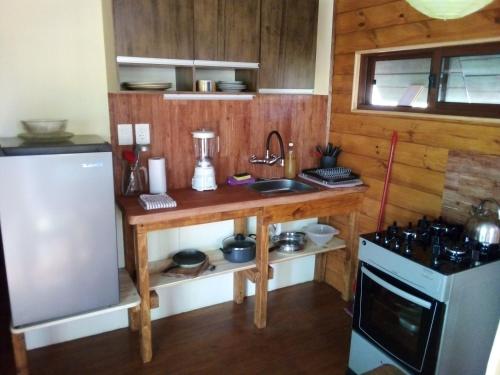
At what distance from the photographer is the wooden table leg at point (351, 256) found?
2893mm

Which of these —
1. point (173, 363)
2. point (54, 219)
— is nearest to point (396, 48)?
point (54, 219)

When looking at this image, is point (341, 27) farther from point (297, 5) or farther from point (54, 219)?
point (54, 219)

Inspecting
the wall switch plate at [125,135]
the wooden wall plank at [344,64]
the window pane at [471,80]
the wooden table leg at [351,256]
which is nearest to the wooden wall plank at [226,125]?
the wall switch plate at [125,135]

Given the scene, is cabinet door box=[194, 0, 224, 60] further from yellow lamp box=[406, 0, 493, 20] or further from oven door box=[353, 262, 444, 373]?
oven door box=[353, 262, 444, 373]

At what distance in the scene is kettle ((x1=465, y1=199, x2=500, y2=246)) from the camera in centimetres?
188

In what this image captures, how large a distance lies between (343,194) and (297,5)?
1.31 m

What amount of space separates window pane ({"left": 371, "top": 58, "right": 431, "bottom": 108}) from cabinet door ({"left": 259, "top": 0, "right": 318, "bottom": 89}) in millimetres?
475

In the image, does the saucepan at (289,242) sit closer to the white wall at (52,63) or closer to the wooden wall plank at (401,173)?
the wooden wall plank at (401,173)

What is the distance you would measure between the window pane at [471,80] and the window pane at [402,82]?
13 centimetres

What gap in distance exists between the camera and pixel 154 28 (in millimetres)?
2197

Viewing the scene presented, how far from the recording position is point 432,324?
1.73 metres

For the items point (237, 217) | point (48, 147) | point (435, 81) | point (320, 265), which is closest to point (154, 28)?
point (48, 147)

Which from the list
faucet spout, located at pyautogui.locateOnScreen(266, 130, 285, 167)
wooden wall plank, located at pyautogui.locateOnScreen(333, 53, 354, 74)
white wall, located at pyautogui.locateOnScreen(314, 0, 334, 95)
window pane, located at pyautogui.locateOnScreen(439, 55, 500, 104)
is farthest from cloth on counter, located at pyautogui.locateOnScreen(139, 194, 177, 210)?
window pane, located at pyautogui.locateOnScreen(439, 55, 500, 104)

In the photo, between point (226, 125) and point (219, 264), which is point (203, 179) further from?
point (219, 264)
